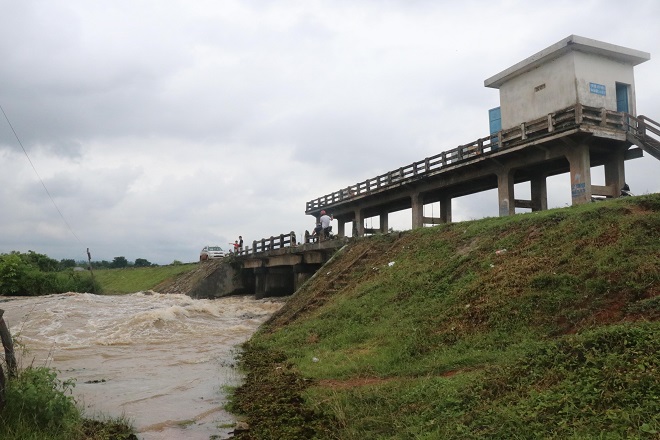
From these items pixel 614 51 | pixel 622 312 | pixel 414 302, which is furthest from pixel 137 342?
pixel 614 51

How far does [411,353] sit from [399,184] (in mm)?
20959

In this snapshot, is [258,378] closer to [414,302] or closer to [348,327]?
[348,327]

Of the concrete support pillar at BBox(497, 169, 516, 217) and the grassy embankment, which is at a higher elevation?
the concrete support pillar at BBox(497, 169, 516, 217)

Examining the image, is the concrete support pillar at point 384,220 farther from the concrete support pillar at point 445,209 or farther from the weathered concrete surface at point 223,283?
the weathered concrete surface at point 223,283

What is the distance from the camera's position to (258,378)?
30.9ft

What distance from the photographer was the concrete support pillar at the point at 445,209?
29.9 meters

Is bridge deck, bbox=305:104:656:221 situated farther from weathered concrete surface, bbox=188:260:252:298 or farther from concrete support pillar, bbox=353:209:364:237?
weathered concrete surface, bbox=188:260:252:298

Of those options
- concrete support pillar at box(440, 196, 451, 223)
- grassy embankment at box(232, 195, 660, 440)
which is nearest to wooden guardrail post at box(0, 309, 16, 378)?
grassy embankment at box(232, 195, 660, 440)

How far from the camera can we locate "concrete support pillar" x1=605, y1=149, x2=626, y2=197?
20.7 m

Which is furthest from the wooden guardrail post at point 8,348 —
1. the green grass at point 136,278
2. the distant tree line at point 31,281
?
the green grass at point 136,278

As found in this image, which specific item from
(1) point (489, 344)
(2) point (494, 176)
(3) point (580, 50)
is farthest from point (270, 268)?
(1) point (489, 344)

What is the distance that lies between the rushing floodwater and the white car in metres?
22.0

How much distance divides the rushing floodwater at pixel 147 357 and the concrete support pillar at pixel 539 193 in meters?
14.5

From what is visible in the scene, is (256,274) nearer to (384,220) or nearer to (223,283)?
(223,283)
